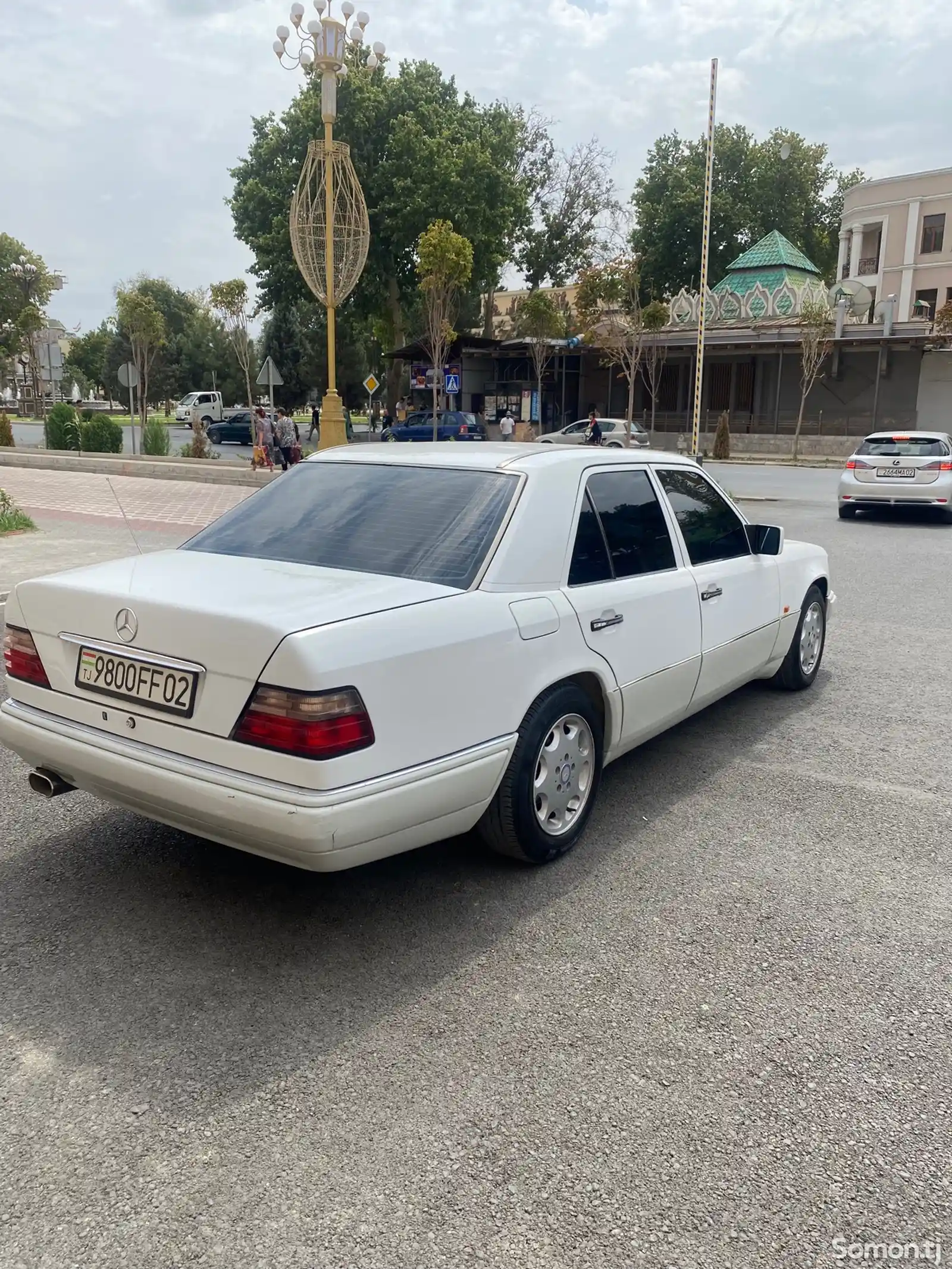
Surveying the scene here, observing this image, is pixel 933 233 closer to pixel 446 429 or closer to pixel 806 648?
pixel 446 429

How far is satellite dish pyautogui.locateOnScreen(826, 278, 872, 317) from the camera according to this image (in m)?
41.5

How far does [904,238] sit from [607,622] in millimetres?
58673

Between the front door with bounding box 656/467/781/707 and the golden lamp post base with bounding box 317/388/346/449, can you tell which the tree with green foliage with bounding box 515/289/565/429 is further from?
the front door with bounding box 656/467/781/707

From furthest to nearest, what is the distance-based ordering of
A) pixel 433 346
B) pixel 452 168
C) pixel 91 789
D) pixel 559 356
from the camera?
1. pixel 559 356
2. pixel 452 168
3. pixel 433 346
4. pixel 91 789

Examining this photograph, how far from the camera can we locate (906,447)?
55.0 feet

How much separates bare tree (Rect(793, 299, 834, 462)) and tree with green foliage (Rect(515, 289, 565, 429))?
9.35 m

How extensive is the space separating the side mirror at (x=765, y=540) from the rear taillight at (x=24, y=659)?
3528 millimetres

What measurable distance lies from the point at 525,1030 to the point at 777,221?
212ft

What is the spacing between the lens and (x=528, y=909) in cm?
361

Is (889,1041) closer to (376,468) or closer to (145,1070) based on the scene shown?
(145,1070)

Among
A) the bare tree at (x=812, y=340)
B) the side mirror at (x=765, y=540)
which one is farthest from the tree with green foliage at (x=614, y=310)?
Result: the side mirror at (x=765, y=540)

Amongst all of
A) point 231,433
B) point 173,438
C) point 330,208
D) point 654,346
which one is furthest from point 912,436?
point 173,438

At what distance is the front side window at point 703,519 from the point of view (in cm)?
488

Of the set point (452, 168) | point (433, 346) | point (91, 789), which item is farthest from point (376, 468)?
point (452, 168)
